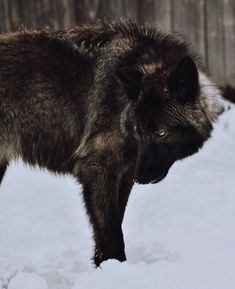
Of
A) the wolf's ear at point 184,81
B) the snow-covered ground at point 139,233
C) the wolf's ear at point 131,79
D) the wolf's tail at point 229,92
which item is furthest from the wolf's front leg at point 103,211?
the wolf's tail at point 229,92

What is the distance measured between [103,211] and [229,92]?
3.93 m

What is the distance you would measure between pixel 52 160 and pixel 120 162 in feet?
1.91

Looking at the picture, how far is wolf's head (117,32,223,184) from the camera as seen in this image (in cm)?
486

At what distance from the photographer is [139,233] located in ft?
18.2

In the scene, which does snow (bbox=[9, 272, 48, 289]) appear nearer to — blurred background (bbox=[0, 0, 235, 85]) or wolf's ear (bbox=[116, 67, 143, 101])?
wolf's ear (bbox=[116, 67, 143, 101])

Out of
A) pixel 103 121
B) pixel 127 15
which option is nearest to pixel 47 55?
pixel 103 121

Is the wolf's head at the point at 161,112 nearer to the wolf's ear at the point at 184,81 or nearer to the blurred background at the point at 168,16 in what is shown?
the wolf's ear at the point at 184,81

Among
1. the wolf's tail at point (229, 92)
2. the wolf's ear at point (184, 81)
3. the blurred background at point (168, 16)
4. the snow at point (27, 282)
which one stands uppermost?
the wolf's ear at point (184, 81)

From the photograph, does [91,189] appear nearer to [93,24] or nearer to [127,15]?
[93,24]

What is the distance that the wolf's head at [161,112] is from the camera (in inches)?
191

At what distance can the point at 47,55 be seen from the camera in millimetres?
5223

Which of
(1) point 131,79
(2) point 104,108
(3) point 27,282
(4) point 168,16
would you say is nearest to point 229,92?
(4) point 168,16

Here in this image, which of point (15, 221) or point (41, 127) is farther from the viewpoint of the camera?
point (15, 221)

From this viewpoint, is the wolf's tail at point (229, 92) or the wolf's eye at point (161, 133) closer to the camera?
the wolf's eye at point (161, 133)
